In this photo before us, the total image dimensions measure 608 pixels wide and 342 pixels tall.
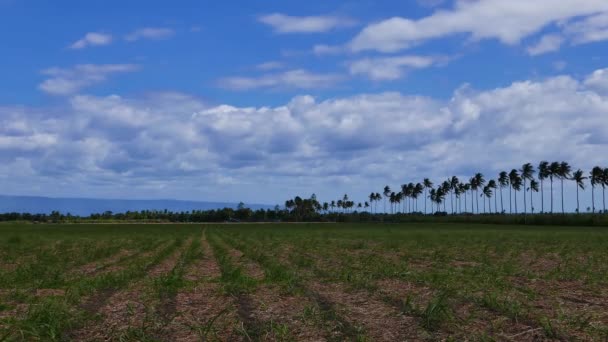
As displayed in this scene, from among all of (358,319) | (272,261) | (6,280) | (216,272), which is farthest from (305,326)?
(272,261)

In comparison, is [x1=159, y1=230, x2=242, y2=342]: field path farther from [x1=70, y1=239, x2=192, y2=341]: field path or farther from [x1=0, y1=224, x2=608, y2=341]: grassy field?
[x1=70, y1=239, x2=192, y2=341]: field path

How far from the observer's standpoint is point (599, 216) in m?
135

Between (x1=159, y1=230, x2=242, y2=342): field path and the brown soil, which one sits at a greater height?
the brown soil

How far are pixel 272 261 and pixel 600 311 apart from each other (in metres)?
17.3

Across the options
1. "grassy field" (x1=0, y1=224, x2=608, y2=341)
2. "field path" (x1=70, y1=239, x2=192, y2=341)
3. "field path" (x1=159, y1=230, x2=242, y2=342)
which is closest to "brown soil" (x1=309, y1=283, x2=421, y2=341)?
"grassy field" (x1=0, y1=224, x2=608, y2=341)

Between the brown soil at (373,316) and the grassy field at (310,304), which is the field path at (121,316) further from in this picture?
the brown soil at (373,316)

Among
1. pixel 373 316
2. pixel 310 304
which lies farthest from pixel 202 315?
pixel 373 316

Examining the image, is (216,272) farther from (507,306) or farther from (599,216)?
(599,216)

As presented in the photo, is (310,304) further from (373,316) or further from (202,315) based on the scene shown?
(202,315)

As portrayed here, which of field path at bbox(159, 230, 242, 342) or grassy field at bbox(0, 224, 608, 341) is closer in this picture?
field path at bbox(159, 230, 242, 342)

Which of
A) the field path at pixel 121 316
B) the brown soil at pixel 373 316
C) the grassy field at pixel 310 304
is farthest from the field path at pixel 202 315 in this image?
the brown soil at pixel 373 316

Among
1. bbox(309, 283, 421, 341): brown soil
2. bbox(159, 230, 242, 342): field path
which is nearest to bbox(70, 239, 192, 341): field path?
bbox(159, 230, 242, 342): field path

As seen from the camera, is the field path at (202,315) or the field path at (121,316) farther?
the field path at (121,316)

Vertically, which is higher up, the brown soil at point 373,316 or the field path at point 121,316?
the brown soil at point 373,316
